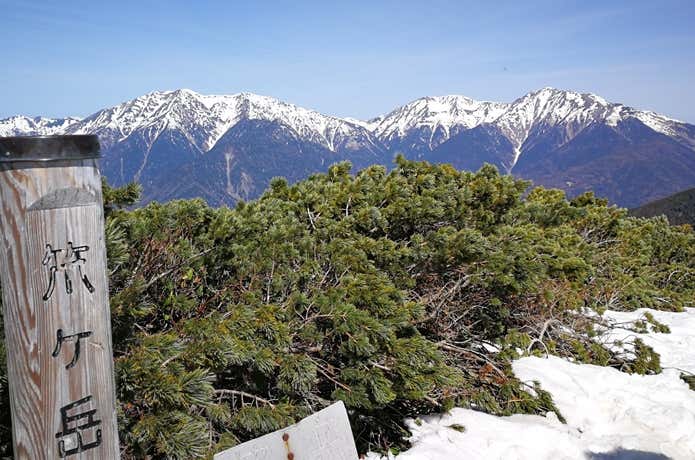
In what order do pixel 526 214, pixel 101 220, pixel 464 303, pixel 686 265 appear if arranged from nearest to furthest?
pixel 101 220 → pixel 464 303 → pixel 526 214 → pixel 686 265

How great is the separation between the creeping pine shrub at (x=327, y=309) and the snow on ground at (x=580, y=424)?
17cm

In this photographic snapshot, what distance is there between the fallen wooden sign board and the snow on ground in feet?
3.54

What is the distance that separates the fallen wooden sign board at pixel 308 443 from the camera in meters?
1.92

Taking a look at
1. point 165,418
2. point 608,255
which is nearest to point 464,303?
point 165,418

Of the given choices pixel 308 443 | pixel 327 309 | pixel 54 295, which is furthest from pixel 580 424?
pixel 54 295

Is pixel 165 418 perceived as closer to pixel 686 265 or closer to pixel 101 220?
pixel 101 220

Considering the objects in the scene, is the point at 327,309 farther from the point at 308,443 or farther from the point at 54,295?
the point at 54,295

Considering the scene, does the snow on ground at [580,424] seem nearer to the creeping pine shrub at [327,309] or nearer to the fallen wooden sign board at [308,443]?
the creeping pine shrub at [327,309]

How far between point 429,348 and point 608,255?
6063mm

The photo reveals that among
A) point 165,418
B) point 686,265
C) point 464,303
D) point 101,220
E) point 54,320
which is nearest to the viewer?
point 54,320

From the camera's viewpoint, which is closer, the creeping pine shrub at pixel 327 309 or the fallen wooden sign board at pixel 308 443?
the fallen wooden sign board at pixel 308 443

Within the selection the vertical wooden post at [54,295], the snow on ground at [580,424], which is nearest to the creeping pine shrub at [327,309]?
the snow on ground at [580,424]

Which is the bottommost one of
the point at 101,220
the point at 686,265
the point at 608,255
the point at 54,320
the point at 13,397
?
the point at 686,265

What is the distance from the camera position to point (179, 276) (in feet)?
10.1
